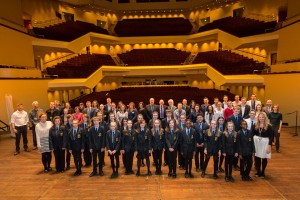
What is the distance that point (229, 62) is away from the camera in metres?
20.8

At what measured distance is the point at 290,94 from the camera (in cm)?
1225

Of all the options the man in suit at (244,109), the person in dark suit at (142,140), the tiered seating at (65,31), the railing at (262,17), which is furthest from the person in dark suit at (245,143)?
the railing at (262,17)

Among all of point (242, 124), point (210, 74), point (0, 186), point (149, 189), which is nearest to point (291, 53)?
point (210, 74)

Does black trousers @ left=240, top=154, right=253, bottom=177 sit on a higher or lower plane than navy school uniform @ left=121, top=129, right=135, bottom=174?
lower

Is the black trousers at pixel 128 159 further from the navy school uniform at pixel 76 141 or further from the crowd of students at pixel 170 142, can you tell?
the navy school uniform at pixel 76 141

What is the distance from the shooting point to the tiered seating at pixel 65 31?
63.3 feet

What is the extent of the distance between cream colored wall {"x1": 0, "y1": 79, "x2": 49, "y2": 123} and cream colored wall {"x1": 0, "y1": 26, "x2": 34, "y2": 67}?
215cm

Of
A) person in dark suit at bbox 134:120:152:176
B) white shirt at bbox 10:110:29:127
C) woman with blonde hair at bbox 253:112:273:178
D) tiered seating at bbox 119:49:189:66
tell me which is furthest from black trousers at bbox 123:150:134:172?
tiered seating at bbox 119:49:189:66

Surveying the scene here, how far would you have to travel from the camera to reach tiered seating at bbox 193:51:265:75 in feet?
59.4

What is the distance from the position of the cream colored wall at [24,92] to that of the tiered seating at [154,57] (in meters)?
10.4

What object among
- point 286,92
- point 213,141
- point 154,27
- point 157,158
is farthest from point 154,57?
point 213,141

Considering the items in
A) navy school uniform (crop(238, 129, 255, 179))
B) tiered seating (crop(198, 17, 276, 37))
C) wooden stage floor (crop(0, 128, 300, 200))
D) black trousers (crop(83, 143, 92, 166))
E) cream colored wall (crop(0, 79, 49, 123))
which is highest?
tiered seating (crop(198, 17, 276, 37))

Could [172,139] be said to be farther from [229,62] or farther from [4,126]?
[229,62]

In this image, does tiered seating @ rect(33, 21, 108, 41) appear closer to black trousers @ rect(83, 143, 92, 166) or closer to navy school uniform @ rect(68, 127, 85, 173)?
black trousers @ rect(83, 143, 92, 166)
